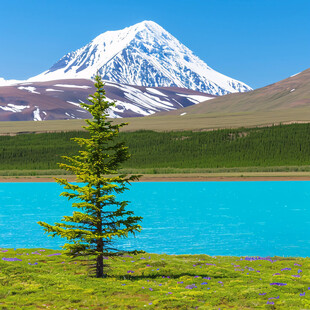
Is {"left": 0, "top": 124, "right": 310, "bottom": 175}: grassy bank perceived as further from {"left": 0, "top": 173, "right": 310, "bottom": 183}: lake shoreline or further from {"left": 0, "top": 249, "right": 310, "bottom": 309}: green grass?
{"left": 0, "top": 249, "right": 310, "bottom": 309}: green grass

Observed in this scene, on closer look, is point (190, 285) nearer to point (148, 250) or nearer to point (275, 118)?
point (148, 250)

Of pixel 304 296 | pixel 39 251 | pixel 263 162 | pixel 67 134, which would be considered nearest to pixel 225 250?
pixel 39 251

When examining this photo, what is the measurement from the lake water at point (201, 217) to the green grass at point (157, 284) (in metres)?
8.49

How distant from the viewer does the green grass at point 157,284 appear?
786 inches

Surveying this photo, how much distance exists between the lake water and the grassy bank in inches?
1338

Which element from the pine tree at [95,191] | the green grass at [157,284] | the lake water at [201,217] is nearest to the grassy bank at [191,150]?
the lake water at [201,217]

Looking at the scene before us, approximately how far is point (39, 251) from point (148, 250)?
8.37m

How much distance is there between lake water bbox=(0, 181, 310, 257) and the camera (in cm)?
3919

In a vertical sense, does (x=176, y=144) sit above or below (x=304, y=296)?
above

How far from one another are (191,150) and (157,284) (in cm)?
12751

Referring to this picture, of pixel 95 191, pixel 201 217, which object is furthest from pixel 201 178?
pixel 95 191

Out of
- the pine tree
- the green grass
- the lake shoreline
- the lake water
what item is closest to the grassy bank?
the lake shoreline

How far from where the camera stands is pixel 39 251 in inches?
1302

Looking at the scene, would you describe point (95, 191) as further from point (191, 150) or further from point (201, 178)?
point (191, 150)
